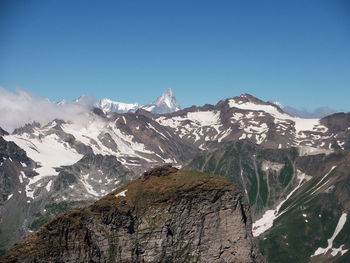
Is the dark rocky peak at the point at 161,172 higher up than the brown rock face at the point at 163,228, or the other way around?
the dark rocky peak at the point at 161,172

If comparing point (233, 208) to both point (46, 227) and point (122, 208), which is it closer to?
point (122, 208)

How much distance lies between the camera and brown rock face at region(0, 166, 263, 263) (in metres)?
128

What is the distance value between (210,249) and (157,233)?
1211 centimetres

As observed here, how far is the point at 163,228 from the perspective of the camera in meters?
135

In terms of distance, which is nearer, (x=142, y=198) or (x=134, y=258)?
(x=134, y=258)

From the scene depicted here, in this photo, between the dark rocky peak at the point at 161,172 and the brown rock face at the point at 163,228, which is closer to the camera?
the brown rock face at the point at 163,228

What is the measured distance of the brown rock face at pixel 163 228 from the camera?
128250 millimetres

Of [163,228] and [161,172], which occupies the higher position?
[161,172]

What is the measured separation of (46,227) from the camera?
417ft

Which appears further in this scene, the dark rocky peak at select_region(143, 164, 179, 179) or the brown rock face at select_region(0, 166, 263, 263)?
the dark rocky peak at select_region(143, 164, 179, 179)

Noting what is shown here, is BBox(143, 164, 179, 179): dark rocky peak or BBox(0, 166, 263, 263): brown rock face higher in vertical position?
BBox(143, 164, 179, 179): dark rocky peak

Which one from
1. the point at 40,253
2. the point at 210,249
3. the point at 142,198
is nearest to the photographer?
the point at 40,253

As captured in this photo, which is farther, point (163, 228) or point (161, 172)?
point (161, 172)

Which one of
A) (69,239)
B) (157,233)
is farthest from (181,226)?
(69,239)
